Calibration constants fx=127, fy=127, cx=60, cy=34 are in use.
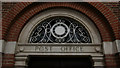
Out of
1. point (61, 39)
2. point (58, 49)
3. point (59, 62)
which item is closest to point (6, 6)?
point (61, 39)

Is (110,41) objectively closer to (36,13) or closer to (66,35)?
(66,35)

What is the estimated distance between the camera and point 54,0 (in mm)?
4656

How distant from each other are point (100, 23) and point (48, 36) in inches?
72.9

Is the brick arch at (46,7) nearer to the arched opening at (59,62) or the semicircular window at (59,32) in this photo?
the semicircular window at (59,32)

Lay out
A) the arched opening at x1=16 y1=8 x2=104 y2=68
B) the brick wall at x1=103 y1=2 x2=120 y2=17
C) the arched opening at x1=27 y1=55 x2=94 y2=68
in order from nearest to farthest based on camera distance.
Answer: the arched opening at x1=16 y1=8 x2=104 y2=68 → the brick wall at x1=103 y1=2 x2=120 y2=17 → the arched opening at x1=27 y1=55 x2=94 y2=68

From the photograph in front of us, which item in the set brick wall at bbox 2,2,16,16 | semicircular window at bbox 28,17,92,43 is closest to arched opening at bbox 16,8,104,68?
semicircular window at bbox 28,17,92,43

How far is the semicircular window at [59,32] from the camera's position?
14.5ft

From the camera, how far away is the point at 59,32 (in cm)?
447

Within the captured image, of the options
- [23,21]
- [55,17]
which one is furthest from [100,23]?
[23,21]

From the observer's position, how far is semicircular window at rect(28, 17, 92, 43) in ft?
14.5

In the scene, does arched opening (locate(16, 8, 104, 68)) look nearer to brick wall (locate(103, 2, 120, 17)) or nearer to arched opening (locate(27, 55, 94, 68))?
arched opening (locate(27, 55, 94, 68))

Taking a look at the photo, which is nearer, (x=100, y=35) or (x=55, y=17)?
(x=100, y=35)

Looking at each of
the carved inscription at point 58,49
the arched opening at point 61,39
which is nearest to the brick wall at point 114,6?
the arched opening at point 61,39

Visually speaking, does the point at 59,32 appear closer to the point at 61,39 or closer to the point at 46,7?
the point at 61,39
